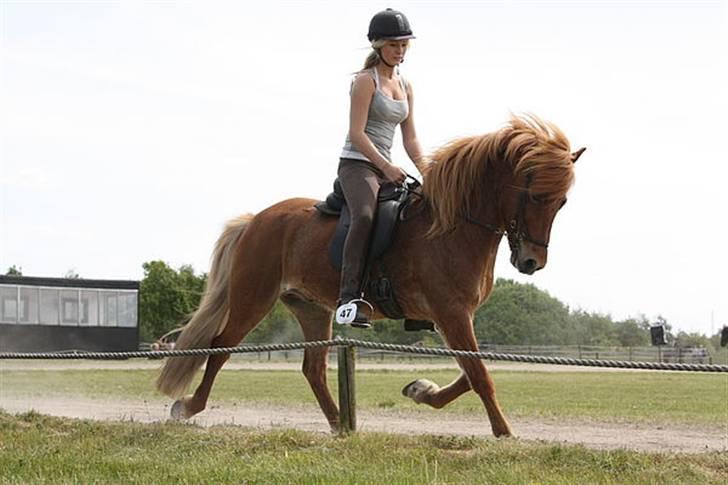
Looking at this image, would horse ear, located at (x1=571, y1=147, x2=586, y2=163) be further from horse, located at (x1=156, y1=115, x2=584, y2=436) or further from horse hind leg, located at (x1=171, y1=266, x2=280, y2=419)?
horse hind leg, located at (x1=171, y1=266, x2=280, y2=419)

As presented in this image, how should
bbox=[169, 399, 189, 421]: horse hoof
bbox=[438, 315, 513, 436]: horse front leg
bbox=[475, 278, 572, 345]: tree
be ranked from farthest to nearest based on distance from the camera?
bbox=[475, 278, 572, 345]: tree → bbox=[169, 399, 189, 421]: horse hoof → bbox=[438, 315, 513, 436]: horse front leg

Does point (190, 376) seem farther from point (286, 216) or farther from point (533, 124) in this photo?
point (533, 124)

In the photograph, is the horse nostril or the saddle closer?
the horse nostril

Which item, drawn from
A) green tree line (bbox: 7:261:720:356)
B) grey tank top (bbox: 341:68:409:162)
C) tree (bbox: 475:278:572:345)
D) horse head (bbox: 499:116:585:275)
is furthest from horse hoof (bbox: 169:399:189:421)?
tree (bbox: 475:278:572:345)

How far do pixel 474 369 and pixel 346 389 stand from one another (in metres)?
1.02

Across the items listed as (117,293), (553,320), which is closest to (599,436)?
(117,293)

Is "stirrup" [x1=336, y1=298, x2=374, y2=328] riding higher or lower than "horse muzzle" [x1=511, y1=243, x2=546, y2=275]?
lower

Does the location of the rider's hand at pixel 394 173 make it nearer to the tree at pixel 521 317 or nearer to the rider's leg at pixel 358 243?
the rider's leg at pixel 358 243

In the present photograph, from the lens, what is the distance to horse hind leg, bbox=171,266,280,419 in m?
9.77

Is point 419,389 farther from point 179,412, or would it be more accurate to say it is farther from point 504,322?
point 504,322

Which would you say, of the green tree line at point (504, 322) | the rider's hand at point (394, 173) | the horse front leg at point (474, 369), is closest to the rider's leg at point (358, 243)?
the rider's hand at point (394, 173)

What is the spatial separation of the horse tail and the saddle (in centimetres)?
171

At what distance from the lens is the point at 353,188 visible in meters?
8.66

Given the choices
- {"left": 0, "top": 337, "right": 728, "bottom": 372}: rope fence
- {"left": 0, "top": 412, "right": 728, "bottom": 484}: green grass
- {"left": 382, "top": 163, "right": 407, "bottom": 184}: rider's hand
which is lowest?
{"left": 0, "top": 412, "right": 728, "bottom": 484}: green grass
